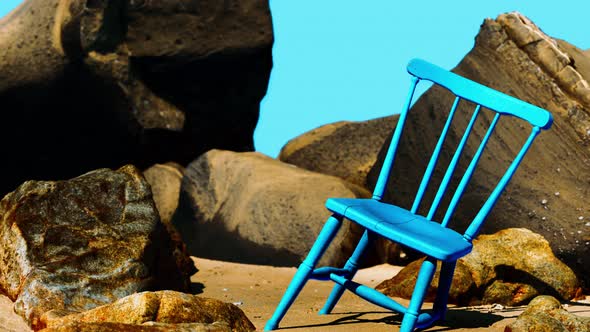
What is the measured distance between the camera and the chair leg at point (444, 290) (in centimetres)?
478

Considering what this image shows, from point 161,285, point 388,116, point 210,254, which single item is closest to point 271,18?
point 388,116

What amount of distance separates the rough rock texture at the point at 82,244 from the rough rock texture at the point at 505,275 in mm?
1633

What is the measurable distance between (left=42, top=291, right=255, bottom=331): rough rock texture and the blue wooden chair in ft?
0.98

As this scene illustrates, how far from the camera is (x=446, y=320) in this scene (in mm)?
5094

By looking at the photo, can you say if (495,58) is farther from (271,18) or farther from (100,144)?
(100,144)

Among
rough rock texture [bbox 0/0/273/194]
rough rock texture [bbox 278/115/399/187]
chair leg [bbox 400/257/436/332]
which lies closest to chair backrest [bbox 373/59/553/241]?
chair leg [bbox 400/257/436/332]

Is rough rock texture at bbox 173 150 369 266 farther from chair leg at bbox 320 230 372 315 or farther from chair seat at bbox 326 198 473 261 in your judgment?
chair seat at bbox 326 198 473 261

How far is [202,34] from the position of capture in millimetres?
9281

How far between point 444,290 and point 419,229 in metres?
0.39

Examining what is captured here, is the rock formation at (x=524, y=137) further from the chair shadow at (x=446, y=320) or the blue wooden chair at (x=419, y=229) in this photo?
the blue wooden chair at (x=419, y=229)

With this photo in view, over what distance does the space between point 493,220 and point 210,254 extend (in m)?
2.61

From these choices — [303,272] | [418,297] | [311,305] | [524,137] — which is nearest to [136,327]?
[303,272]

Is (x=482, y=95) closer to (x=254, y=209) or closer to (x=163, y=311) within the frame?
(x=163, y=311)

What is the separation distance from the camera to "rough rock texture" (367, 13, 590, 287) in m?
6.84
